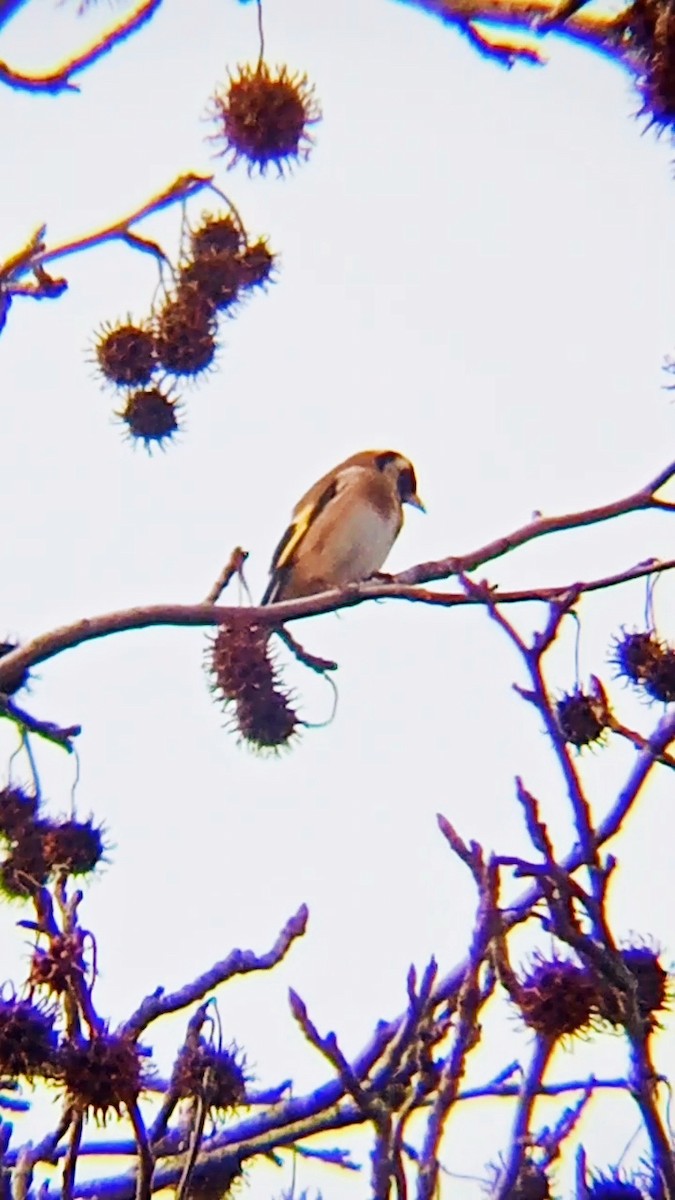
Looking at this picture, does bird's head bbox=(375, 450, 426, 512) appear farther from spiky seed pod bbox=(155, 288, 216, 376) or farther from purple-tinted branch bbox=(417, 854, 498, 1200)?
purple-tinted branch bbox=(417, 854, 498, 1200)

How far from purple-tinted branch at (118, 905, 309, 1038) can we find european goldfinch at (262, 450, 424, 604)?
3.58 m

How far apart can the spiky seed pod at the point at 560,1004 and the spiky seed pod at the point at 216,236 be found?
241 cm

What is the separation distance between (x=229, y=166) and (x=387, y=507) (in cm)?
259

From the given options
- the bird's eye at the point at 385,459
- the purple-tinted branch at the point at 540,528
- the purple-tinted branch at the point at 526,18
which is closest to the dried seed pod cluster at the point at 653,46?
the purple-tinted branch at the point at 526,18

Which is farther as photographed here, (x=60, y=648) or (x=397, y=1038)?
(x=60, y=648)

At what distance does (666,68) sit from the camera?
10.9 ft

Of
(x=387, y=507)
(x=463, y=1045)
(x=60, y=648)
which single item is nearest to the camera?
(x=463, y=1045)

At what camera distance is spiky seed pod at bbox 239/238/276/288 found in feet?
15.0

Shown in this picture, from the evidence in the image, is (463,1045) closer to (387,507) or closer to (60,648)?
(60,648)

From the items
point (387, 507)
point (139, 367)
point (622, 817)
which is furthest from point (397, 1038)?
point (387, 507)

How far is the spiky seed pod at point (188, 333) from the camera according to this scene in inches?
177

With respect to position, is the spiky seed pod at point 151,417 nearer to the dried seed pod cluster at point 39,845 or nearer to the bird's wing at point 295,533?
the dried seed pod cluster at point 39,845

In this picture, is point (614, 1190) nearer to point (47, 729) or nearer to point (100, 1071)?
point (100, 1071)

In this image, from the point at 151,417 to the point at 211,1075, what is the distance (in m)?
2.15
